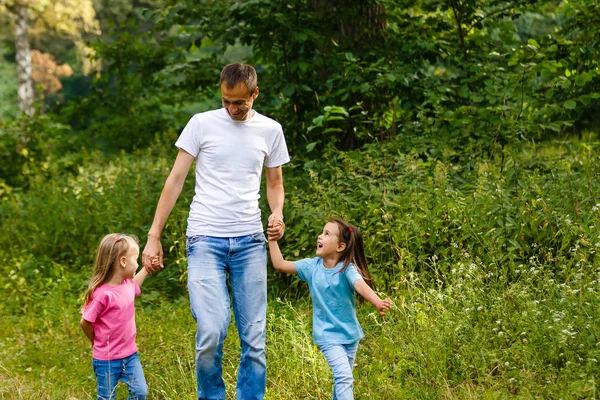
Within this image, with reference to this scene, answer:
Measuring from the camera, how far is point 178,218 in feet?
26.5

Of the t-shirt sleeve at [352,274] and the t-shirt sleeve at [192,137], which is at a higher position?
the t-shirt sleeve at [192,137]

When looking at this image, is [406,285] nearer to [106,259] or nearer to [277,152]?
[277,152]

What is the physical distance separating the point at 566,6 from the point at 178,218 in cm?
427

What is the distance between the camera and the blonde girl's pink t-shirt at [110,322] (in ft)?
15.7

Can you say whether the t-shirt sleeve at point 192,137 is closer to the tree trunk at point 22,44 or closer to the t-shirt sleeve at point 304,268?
the t-shirt sleeve at point 304,268

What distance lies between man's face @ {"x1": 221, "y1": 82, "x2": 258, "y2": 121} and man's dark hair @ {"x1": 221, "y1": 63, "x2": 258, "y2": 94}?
2 cm

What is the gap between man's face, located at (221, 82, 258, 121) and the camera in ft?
14.4

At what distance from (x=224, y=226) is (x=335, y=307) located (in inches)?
30.7

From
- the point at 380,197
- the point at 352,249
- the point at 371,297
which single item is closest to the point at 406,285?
the point at 380,197

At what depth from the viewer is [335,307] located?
4.54m

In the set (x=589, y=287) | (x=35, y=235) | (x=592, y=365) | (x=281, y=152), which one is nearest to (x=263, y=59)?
(x=35, y=235)

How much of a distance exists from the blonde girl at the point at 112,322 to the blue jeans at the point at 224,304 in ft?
1.54

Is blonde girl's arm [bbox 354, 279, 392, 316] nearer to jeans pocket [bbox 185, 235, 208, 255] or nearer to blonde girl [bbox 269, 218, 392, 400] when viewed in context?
blonde girl [bbox 269, 218, 392, 400]

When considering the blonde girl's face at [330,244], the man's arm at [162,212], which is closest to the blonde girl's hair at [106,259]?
the man's arm at [162,212]
